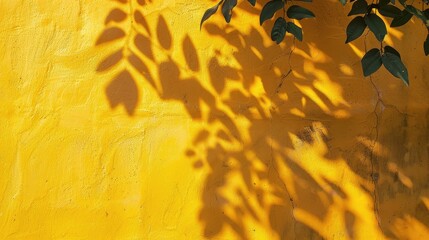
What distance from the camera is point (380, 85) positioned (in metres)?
3.65

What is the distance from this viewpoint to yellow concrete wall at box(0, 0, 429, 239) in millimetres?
3297

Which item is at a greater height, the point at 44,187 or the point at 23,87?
the point at 23,87

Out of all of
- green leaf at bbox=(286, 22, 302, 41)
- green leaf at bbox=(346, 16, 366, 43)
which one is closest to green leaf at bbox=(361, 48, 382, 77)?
green leaf at bbox=(346, 16, 366, 43)

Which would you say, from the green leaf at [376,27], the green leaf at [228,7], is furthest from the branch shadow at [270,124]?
the green leaf at [376,27]

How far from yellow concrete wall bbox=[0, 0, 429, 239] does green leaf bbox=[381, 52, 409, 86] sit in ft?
2.25

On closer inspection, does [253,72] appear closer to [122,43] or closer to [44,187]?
[122,43]

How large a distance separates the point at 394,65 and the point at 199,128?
1.11 m

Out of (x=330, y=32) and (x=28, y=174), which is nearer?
(x=28, y=174)

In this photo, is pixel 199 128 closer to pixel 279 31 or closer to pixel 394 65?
pixel 279 31

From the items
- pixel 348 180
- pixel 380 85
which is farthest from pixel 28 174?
pixel 380 85

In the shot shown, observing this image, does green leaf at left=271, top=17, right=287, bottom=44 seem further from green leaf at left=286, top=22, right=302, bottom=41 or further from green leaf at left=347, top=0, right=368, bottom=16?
green leaf at left=347, top=0, right=368, bottom=16

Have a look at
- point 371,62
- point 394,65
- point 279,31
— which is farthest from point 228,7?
point 394,65

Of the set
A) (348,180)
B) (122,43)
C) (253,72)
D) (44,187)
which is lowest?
(348,180)

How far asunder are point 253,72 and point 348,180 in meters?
0.83
